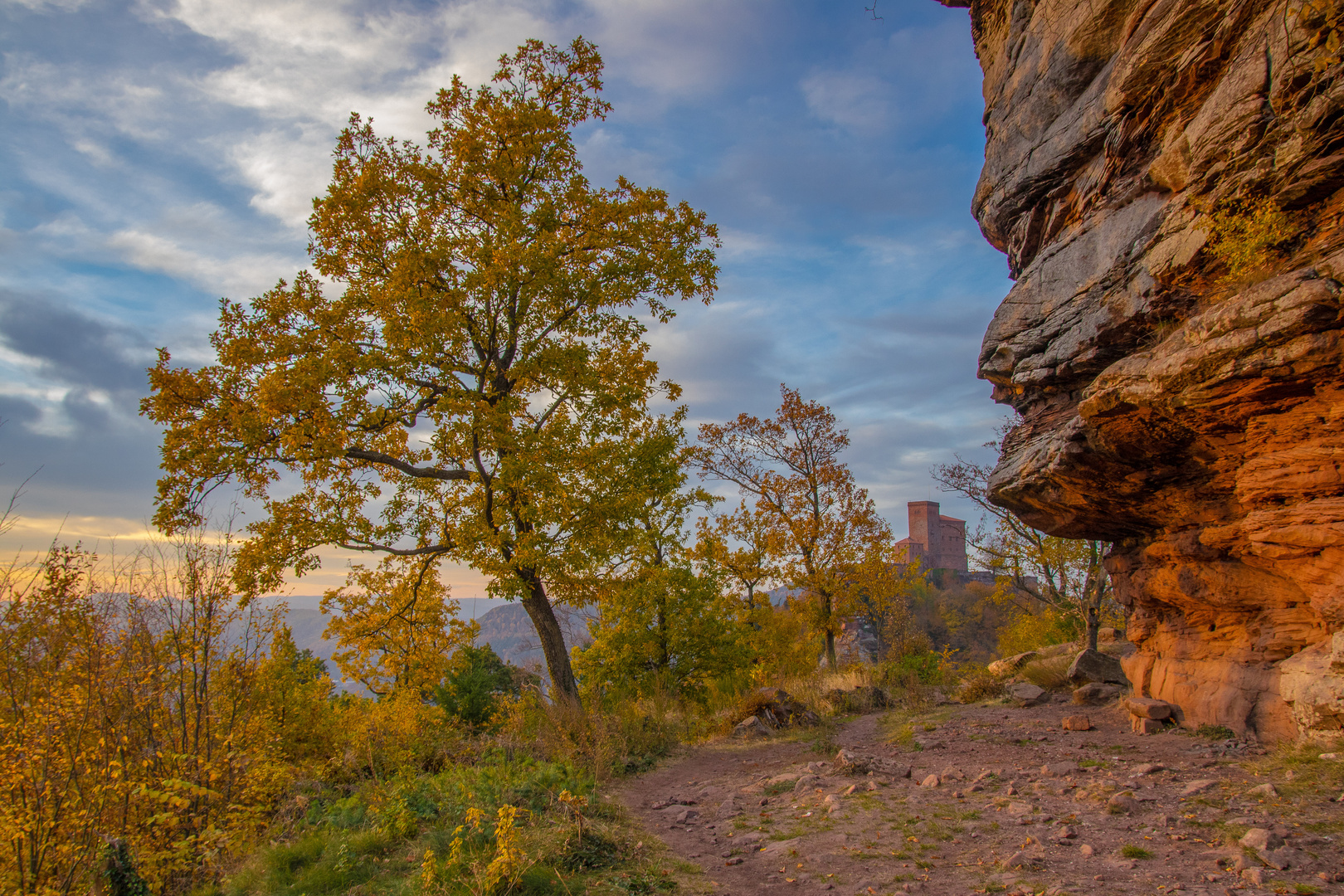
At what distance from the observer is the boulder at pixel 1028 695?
10.8m

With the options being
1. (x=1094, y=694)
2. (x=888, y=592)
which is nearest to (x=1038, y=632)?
(x=888, y=592)

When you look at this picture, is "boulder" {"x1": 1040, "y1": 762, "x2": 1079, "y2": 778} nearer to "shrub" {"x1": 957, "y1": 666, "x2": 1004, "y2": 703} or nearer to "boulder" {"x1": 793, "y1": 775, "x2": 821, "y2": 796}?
"boulder" {"x1": 793, "y1": 775, "x2": 821, "y2": 796}

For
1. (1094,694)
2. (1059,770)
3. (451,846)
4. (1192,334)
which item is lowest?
(1094,694)

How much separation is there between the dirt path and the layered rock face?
5.99 ft

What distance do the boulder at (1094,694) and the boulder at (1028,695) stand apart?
554 mm

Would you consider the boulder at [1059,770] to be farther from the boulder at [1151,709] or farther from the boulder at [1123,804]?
the boulder at [1151,709]

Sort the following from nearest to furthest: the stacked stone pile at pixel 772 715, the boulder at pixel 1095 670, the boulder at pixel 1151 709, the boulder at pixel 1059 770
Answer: the boulder at pixel 1059 770, the boulder at pixel 1151 709, the stacked stone pile at pixel 772 715, the boulder at pixel 1095 670

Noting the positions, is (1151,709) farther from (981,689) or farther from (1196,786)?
(981,689)

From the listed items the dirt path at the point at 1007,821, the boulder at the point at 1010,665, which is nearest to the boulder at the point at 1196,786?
the dirt path at the point at 1007,821

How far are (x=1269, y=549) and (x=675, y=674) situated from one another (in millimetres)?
10866

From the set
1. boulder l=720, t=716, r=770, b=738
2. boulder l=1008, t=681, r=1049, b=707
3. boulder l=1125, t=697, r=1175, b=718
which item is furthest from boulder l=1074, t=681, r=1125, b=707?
boulder l=720, t=716, r=770, b=738

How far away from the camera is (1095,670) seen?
11.8 meters

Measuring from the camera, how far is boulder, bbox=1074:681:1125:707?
10.6 metres

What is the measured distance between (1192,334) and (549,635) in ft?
32.6
